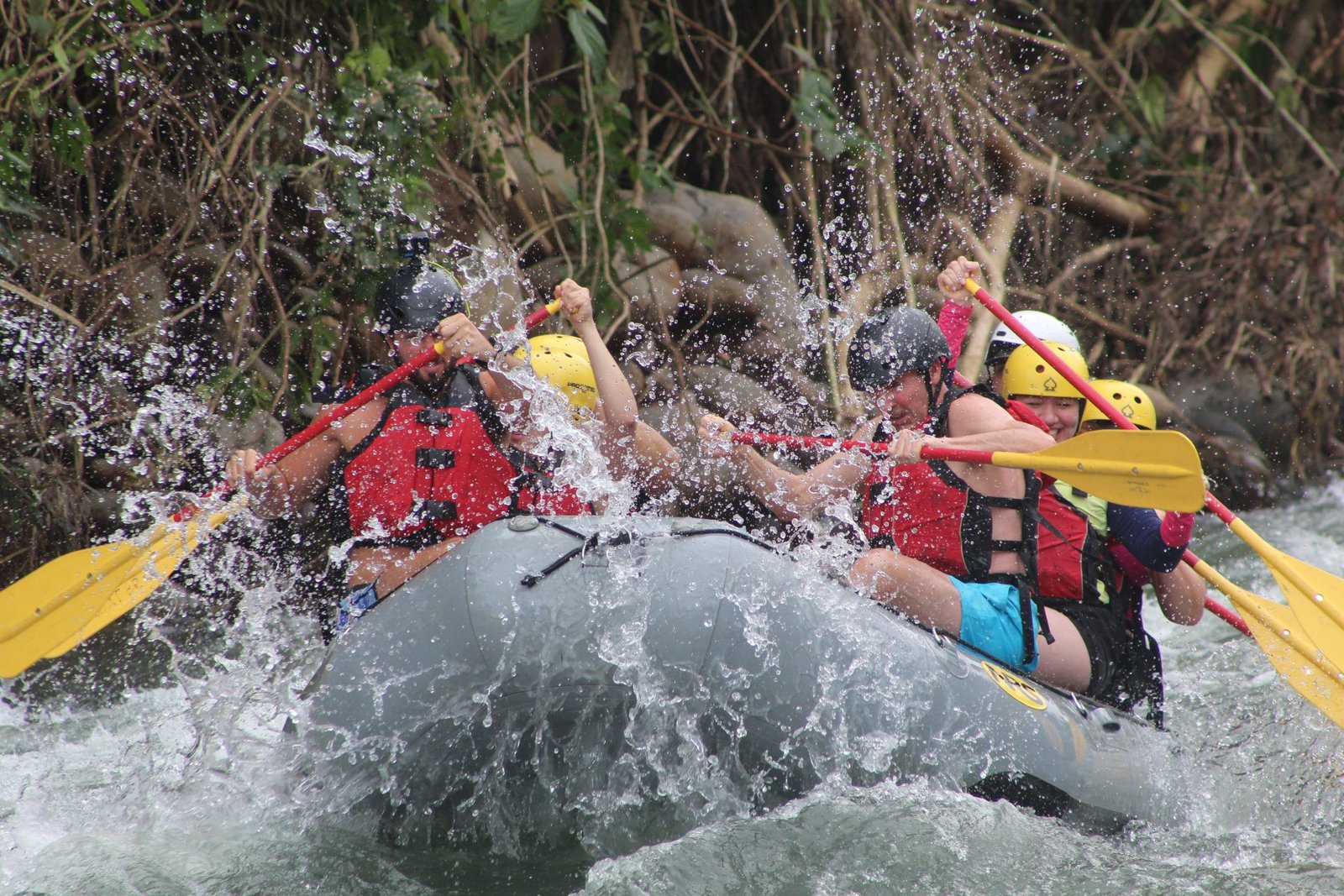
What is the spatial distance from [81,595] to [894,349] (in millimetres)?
2558

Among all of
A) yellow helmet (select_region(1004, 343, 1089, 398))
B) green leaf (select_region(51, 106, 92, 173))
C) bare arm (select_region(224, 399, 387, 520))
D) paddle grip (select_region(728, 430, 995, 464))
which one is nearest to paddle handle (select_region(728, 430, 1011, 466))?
paddle grip (select_region(728, 430, 995, 464))

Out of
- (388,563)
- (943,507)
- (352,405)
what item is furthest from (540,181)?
(943,507)

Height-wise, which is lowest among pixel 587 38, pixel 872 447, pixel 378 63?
pixel 872 447

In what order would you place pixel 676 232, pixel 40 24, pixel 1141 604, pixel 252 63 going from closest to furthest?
pixel 1141 604 → pixel 40 24 → pixel 252 63 → pixel 676 232

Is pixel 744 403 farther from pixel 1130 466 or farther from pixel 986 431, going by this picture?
pixel 1130 466

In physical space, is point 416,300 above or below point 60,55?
below

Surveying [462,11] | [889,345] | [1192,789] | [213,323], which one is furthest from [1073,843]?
[462,11]

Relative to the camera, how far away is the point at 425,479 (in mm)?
3379

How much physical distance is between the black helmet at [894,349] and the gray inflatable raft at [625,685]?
817 mm

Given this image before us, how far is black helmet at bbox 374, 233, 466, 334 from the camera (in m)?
3.54

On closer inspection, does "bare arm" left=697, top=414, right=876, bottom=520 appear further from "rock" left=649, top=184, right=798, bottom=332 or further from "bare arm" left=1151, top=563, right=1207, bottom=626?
"rock" left=649, top=184, right=798, bottom=332

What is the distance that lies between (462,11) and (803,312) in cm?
257

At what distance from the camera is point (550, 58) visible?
6.56m

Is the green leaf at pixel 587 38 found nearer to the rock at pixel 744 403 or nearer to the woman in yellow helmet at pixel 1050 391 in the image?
the rock at pixel 744 403
